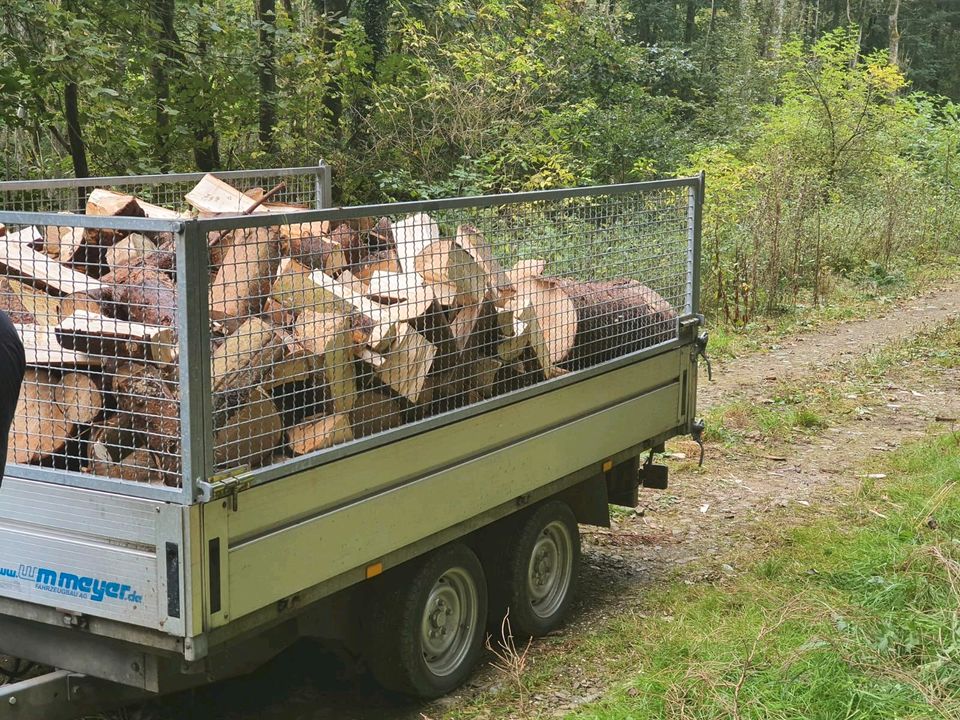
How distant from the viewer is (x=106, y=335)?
12.5ft

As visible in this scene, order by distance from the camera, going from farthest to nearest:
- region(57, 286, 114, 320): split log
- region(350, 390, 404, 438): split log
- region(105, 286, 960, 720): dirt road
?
region(105, 286, 960, 720): dirt road
region(350, 390, 404, 438): split log
region(57, 286, 114, 320): split log

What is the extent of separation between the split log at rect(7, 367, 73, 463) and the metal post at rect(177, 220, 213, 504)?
64 centimetres

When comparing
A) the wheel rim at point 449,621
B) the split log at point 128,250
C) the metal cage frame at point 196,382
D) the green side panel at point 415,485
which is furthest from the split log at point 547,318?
the split log at point 128,250

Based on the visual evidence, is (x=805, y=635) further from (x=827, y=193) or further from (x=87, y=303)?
(x=827, y=193)

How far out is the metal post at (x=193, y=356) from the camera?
3375 millimetres

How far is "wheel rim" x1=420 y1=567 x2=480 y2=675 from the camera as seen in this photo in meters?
4.76

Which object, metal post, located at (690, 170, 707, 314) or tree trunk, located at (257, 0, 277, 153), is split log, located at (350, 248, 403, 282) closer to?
metal post, located at (690, 170, 707, 314)

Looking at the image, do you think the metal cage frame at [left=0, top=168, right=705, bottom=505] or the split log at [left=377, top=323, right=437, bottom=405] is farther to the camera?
the split log at [left=377, top=323, right=437, bottom=405]

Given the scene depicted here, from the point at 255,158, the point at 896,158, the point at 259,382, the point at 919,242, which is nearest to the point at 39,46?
the point at 255,158

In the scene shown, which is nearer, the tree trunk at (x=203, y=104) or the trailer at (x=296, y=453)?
the trailer at (x=296, y=453)

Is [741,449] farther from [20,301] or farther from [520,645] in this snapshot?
[20,301]

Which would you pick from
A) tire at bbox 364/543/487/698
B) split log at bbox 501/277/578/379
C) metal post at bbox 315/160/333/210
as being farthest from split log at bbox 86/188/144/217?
tire at bbox 364/543/487/698

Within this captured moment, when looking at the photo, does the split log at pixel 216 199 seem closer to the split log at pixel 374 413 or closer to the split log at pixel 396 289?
the split log at pixel 396 289

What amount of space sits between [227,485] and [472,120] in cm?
1481
